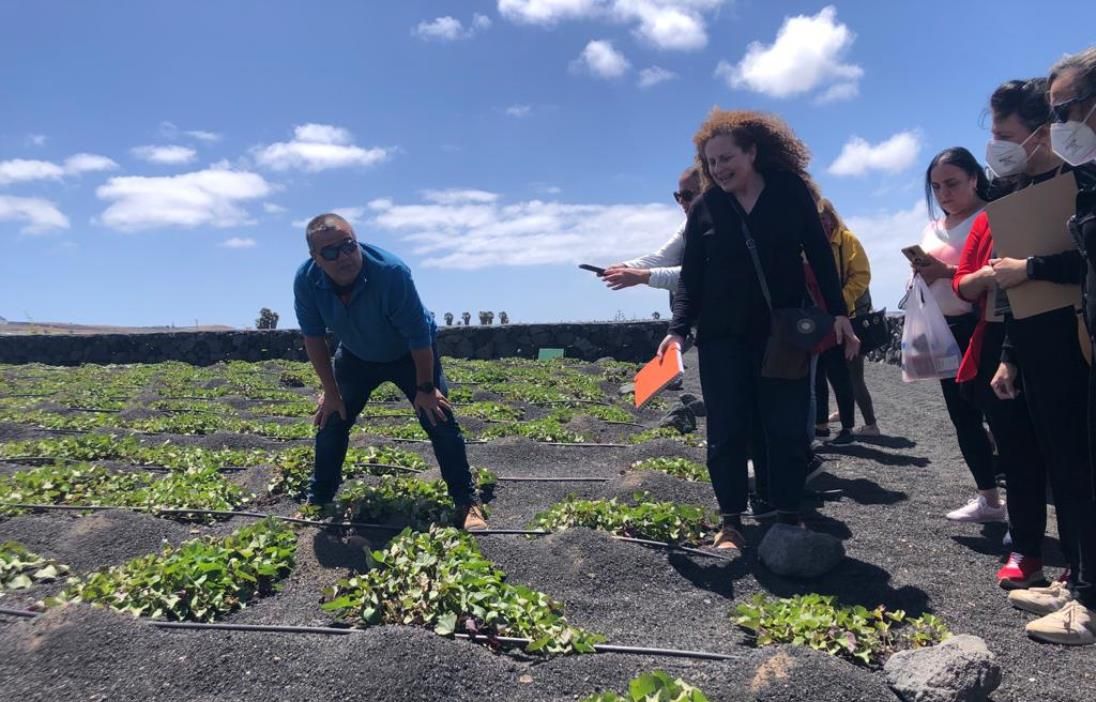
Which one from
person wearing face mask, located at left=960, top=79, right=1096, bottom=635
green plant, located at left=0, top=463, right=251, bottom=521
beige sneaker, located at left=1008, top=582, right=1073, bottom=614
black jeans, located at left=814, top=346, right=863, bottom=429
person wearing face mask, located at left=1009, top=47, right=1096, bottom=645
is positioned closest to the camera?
person wearing face mask, located at left=1009, top=47, right=1096, bottom=645

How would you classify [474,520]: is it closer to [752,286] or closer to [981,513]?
[752,286]

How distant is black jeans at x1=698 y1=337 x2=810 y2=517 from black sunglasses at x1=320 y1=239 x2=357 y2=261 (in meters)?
1.74

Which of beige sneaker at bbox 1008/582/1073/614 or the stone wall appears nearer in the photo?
beige sneaker at bbox 1008/582/1073/614

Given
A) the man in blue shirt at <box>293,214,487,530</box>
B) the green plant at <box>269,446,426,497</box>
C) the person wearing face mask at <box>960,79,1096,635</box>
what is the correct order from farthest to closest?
the green plant at <box>269,446,426,497</box> < the man in blue shirt at <box>293,214,487,530</box> < the person wearing face mask at <box>960,79,1096,635</box>

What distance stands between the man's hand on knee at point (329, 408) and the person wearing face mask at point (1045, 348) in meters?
3.07

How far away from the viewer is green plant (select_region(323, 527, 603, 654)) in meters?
2.88

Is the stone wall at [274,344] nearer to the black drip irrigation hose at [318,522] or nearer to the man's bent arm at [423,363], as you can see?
the black drip irrigation hose at [318,522]

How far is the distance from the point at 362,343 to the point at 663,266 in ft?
5.33

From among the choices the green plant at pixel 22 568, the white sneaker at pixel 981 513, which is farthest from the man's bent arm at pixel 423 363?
the white sneaker at pixel 981 513

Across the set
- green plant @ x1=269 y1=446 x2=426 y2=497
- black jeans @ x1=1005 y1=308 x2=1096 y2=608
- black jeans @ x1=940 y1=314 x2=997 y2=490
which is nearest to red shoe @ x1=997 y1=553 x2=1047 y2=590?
black jeans @ x1=1005 y1=308 x2=1096 y2=608

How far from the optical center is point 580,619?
126 inches

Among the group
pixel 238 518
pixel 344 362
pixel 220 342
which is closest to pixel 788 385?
pixel 344 362

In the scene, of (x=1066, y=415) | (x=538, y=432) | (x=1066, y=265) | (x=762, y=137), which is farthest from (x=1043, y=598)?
A: (x=538, y=432)

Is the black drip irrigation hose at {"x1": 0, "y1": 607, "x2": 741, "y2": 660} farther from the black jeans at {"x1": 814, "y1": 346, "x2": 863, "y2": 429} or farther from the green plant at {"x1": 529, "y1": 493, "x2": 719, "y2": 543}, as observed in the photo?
the black jeans at {"x1": 814, "y1": 346, "x2": 863, "y2": 429}
